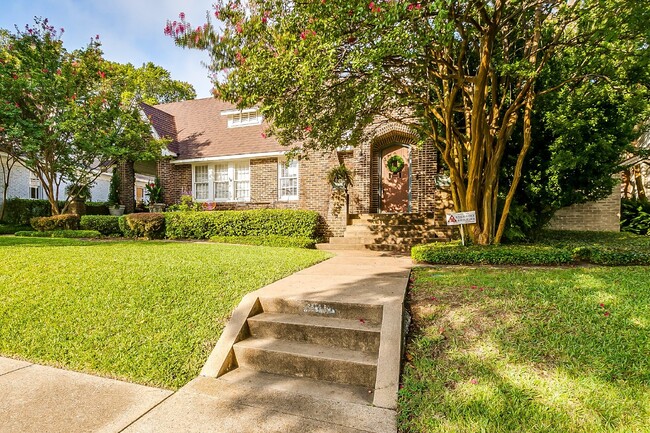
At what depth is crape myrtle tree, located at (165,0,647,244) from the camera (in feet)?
15.7

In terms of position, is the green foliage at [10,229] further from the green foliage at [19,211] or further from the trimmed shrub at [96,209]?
the trimmed shrub at [96,209]

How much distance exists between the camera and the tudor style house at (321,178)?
1027 centimetres

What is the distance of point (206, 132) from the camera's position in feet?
51.7

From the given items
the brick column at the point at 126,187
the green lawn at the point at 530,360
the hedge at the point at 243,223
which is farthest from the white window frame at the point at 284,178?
the green lawn at the point at 530,360

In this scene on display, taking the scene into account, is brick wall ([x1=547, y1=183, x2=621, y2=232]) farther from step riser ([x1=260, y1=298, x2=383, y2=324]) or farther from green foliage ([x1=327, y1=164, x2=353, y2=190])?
step riser ([x1=260, y1=298, x2=383, y2=324])

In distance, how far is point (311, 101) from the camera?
22.2 ft

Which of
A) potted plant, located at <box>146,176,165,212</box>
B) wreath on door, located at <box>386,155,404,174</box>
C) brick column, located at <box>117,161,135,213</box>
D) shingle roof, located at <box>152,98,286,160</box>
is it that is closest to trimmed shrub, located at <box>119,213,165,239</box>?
potted plant, located at <box>146,176,165,212</box>

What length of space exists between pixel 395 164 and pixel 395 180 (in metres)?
0.60

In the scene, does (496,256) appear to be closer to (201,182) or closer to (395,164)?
(395,164)

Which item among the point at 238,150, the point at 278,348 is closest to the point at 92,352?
the point at 278,348

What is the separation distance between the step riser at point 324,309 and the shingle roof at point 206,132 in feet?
32.5

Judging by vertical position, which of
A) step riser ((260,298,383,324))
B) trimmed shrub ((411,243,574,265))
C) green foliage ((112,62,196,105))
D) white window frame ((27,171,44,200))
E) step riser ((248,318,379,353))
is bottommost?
step riser ((248,318,379,353))

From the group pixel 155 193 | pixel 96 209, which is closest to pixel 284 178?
pixel 155 193

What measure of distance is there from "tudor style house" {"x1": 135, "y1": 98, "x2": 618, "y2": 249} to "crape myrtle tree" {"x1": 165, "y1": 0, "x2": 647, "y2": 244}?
215cm
